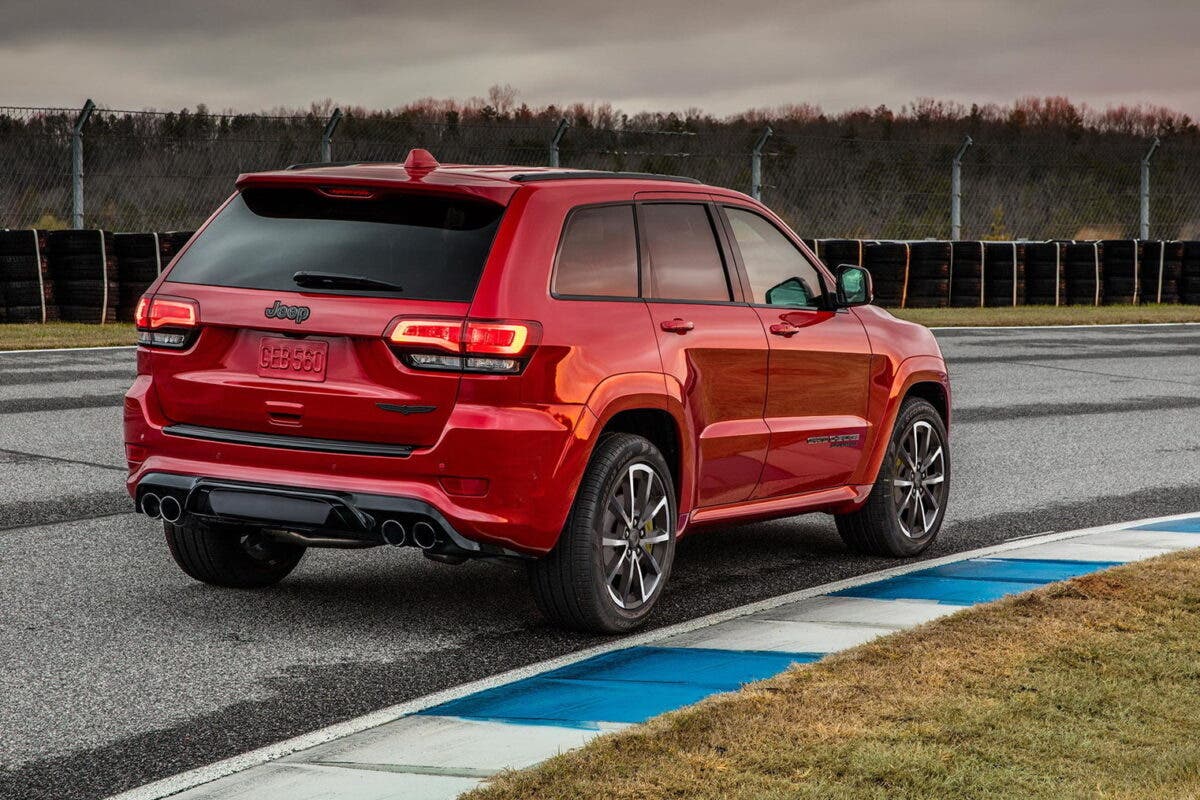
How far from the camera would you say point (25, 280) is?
2039 cm

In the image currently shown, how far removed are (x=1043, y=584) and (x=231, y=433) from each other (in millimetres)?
3519

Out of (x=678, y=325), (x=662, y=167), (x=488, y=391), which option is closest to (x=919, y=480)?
(x=678, y=325)

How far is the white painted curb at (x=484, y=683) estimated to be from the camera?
466 cm

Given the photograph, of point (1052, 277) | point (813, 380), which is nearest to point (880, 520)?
point (813, 380)

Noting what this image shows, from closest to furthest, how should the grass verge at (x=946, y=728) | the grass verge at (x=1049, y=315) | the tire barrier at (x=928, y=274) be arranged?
the grass verge at (x=946, y=728)
the grass verge at (x=1049, y=315)
the tire barrier at (x=928, y=274)

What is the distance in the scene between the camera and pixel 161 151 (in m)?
26.5

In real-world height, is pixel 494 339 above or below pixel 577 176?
below

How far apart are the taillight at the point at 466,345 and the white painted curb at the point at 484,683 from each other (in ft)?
3.51

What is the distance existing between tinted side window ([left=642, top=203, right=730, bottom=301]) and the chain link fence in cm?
1740

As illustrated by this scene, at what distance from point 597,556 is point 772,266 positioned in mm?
1967

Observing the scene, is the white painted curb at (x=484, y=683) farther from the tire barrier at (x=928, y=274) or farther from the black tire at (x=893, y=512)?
the tire barrier at (x=928, y=274)

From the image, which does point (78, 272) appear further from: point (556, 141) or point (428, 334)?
point (428, 334)

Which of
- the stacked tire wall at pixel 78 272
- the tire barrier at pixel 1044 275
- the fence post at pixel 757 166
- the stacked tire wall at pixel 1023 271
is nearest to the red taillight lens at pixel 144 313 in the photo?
the stacked tire wall at pixel 78 272

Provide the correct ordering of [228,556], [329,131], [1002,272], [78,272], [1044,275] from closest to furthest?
[228,556] → [78,272] → [329,131] → [1002,272] → [1044,275]
